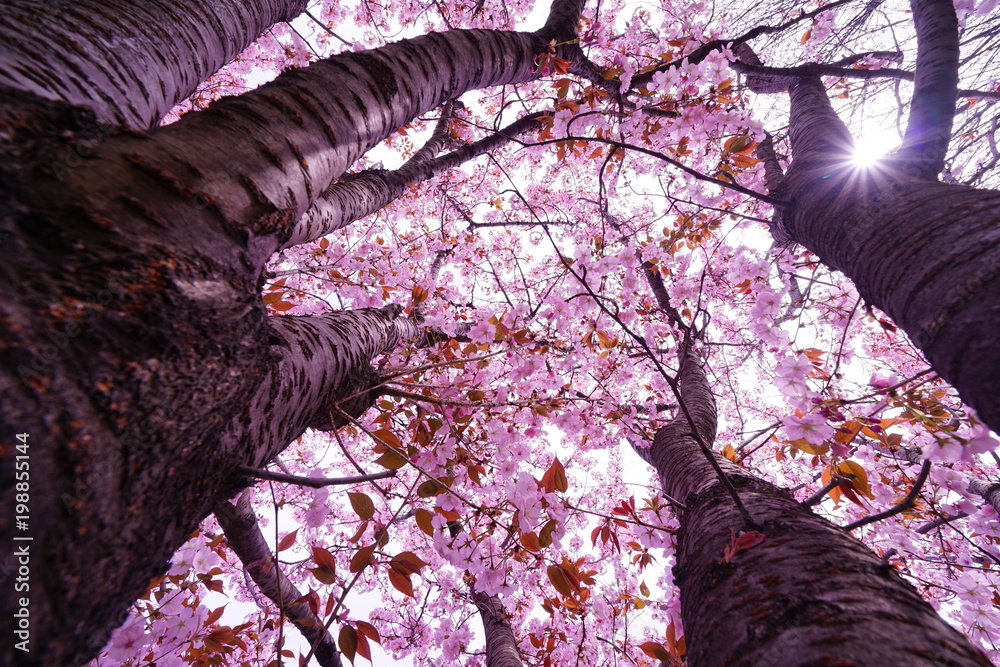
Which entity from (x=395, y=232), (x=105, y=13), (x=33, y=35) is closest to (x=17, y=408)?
(x=33, y=35)

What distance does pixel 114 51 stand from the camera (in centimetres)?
99

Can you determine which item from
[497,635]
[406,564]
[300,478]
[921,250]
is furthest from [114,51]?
[497,635]

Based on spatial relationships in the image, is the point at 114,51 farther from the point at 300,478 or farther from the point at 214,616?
the point at 214,616

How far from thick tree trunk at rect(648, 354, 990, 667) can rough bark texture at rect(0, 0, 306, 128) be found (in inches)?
65.8

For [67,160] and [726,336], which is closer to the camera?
[67,160]

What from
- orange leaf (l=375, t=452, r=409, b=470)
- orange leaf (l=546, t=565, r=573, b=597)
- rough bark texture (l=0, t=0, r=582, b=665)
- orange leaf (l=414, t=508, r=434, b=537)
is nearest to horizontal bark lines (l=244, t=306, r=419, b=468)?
rough bark texture (l=0, t=0, r=582, b=665)

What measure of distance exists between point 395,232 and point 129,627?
5406 millimetres

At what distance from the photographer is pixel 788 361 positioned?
5.94ft

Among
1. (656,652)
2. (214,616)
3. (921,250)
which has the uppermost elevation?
(921,250)

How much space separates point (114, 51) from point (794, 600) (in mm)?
2133

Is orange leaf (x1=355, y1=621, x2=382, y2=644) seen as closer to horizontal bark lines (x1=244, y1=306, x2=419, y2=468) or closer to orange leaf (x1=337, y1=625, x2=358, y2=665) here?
orange leaf (x1=337, y1=625, x2=358, y2=665)

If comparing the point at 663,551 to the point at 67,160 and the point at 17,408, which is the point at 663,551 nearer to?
the point at 17,408

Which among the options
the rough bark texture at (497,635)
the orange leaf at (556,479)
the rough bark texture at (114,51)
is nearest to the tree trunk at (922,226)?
the orange leaf at (556,479)

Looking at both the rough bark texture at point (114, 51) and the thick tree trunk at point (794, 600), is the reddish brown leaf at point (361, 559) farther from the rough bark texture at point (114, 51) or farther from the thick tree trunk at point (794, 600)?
the rough bark texture at point (114, 51)
